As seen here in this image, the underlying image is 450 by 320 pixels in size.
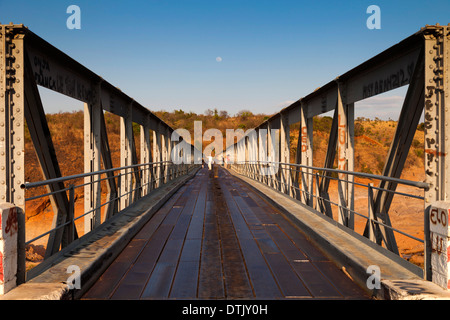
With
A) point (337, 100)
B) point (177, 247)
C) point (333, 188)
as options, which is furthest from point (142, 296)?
point (333, 188)

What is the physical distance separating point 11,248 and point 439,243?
413cm

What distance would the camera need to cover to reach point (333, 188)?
Answer: 35.8m

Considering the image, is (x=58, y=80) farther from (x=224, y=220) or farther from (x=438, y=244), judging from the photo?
(x=438, y=244)

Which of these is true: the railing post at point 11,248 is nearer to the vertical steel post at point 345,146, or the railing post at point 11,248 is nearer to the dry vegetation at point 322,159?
the vertical steel post at point 345,146

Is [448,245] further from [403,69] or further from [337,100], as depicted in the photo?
[337,100]

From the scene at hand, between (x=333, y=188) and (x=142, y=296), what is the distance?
33.7 meters

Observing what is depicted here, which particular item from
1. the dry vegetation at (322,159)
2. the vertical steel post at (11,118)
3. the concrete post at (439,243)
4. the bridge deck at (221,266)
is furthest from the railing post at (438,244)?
the dry vegetation at (322,159)

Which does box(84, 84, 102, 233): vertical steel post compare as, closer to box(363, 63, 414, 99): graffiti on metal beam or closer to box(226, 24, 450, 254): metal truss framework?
box(226, 24, 450, 254): metal truss framework

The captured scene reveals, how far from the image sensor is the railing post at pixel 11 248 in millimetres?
3506

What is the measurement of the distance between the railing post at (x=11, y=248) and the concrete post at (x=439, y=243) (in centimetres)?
411

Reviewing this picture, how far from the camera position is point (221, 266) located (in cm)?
521

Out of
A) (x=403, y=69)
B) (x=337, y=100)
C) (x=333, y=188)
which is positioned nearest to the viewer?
(x=403, y=69)

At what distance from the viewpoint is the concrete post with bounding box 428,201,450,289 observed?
3.56 metres
